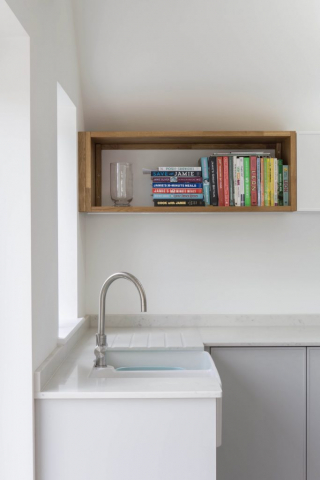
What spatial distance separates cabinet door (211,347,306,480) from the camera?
2312mm

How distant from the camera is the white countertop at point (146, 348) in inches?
63.5

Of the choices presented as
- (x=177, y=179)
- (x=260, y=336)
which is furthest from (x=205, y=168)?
(x=260, y=336)

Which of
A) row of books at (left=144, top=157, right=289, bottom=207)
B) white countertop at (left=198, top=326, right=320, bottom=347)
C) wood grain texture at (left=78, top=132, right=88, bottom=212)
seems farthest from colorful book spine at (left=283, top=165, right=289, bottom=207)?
wood grain texture at (left=78, top=132, right=88, bottom=212)

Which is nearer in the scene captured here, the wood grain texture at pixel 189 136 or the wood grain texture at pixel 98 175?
the wood grain texture at pixel 189 136

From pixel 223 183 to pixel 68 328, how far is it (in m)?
1.05

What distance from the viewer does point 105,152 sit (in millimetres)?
2775

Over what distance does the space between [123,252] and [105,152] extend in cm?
57

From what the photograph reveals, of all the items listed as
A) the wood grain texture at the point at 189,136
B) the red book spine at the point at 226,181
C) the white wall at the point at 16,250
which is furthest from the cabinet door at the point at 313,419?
the white wall at the point at 16,250

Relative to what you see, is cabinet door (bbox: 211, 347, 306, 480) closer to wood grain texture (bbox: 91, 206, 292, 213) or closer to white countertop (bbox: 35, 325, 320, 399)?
white countertop (bbox: 35, 325, 320, 399)

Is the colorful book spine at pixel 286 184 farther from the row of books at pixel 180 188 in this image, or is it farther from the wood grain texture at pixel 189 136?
the row of books at pixel 180 188

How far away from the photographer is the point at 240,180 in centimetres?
252

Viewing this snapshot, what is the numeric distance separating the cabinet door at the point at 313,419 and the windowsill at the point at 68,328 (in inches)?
43.5

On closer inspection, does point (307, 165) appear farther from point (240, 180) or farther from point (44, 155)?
point (44, 155)

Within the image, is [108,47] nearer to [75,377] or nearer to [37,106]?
[37,106]
